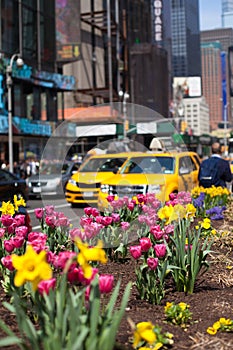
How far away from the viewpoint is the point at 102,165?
1847cm

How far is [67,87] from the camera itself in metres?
44.2

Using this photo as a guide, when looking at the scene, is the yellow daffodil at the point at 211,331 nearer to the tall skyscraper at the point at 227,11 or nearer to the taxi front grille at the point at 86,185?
the tall skyscraper at the point at 227,11

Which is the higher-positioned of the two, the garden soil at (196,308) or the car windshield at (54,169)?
the garden soil at (196,308)

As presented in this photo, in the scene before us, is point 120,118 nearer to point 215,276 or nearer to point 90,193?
point 90,193

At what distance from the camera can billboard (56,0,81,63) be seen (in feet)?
156

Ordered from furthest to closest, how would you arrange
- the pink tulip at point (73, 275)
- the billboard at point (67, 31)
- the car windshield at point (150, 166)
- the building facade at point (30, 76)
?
the billboard at point (67, 31)
the building facade at point (30, 76)
the car windshield at point (150, 166)
the pink tulip at point (73, 275)

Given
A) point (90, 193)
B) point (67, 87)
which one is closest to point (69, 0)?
point (67, 87)

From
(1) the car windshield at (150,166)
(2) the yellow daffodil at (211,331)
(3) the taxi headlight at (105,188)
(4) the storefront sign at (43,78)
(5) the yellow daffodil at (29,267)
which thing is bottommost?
(3) the taxi headlight at (105,188)

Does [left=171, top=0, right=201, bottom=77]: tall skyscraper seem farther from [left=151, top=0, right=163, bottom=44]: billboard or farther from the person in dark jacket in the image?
the person in dark jacket

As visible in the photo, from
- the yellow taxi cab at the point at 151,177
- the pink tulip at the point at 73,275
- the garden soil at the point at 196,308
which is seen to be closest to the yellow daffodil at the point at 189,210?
the garden soil at the point at 196,308

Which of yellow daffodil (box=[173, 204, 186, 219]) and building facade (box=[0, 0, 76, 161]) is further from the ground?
building facade (box=[0, 0, 76, 161])

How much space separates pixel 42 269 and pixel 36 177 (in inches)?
851

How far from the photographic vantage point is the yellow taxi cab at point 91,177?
1691 cm

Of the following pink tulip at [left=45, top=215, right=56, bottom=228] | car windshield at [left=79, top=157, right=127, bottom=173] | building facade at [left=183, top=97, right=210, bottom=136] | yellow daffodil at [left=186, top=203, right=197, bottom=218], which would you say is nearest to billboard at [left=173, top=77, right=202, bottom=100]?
building facade at [left=183, top=97, right=210, bottom=136]
